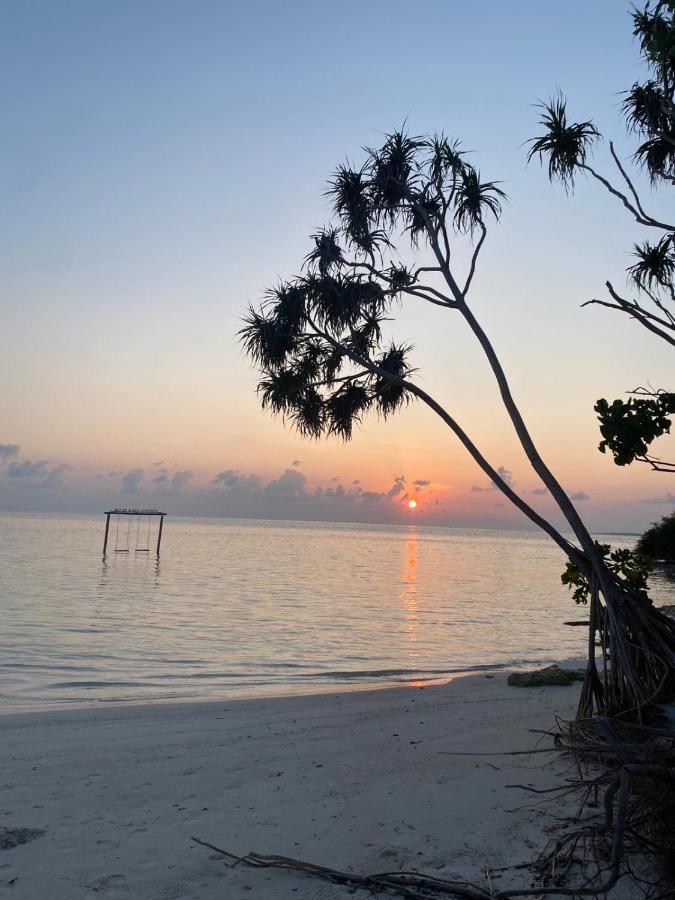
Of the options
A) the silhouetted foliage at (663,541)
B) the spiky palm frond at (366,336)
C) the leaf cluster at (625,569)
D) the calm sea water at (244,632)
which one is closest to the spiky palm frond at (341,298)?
the spiky palm frond at (366,336)

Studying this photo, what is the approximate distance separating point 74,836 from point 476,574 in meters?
52.6

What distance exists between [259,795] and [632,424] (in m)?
4.70

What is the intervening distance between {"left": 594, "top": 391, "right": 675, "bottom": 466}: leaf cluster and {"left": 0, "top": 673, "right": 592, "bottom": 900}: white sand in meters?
3.14

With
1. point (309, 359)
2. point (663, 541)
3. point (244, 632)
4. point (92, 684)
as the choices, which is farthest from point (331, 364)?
point (663, 541)

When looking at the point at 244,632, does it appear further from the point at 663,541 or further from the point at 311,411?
the point at 663,541

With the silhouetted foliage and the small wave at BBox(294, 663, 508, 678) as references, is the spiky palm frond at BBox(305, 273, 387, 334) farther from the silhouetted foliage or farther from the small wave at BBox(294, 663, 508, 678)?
the silhouetted foliage

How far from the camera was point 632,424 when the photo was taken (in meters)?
6.41

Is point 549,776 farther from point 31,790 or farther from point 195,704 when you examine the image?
point 195,704

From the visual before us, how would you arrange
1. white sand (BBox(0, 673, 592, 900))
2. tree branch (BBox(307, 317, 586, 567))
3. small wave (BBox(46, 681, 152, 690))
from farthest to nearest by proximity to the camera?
small wave (BBox(46, 681, 152, 690)) < tree branch (BBox(307, 317, 586, 567)) < white sand (BBox(0, 673, 592, 900))

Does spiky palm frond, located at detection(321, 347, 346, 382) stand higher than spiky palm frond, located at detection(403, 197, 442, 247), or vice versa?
spiky palm frond, located at detection(403, 197, 442, 247)

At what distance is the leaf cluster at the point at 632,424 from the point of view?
Result: 6.40 metres

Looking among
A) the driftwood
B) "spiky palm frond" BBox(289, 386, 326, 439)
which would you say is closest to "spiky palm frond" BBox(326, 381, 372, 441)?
"spiky palm frond" BBox(289, 386, 326, 439)

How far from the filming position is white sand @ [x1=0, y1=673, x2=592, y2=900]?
4.91m

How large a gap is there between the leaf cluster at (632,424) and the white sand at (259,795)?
3.14m
